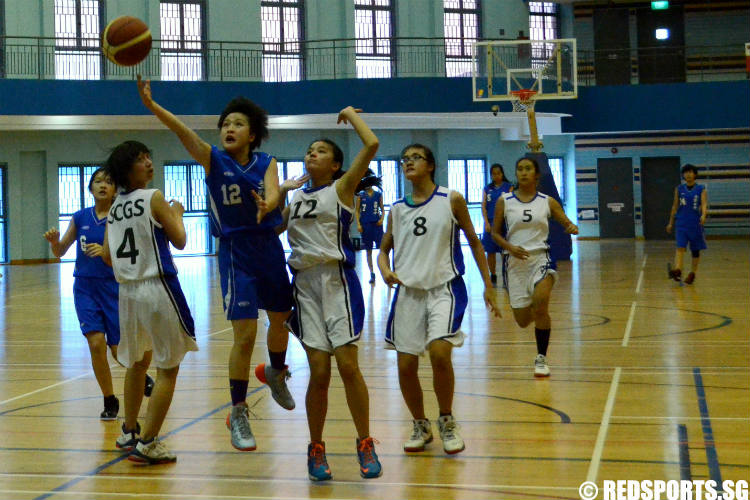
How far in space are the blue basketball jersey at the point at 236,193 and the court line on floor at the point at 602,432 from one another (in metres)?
1.93

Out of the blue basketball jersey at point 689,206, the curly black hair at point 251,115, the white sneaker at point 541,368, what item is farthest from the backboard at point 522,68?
the curly black hair at point 251,115

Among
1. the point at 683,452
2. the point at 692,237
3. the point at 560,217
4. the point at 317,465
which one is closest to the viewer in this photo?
the point at 317,465

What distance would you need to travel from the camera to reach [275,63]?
26828 millimetres

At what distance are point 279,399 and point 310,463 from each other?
802 millimetres

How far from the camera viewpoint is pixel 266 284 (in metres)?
5.05

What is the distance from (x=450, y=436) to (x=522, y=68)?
18.6 meters

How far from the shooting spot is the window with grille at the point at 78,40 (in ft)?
82.3

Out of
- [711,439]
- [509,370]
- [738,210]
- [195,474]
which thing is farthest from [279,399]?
[738,210]

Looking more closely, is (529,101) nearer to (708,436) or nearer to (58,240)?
(58,240)

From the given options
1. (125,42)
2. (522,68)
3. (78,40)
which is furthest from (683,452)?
(78,40)

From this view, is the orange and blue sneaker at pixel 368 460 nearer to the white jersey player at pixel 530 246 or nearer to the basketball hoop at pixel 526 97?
the white jersey player at pixel 530 246

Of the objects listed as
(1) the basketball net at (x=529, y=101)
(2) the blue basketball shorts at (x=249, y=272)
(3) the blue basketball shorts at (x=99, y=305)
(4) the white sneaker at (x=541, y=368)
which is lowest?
(4) the white sneaker at (x=541, y=368)

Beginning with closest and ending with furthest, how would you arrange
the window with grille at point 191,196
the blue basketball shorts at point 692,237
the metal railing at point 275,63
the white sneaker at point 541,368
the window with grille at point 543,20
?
the white sneaker at point 541,368 → the blue basketball shorts at point 692,237 → the metal railing at point 275,63 → the window with grille at point 191,196 → the window with grille at point 543,20

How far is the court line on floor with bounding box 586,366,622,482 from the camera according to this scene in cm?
469
